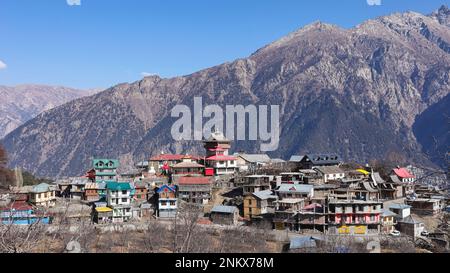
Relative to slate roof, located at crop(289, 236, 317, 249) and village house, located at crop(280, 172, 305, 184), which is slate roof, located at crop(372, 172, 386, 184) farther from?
slate roof, located at crop(289, 236, 317, 249)

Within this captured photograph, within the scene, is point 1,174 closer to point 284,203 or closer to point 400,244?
point 284,203

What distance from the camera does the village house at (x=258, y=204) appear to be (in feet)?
145

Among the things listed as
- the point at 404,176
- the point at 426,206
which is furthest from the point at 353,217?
the point at 404,176

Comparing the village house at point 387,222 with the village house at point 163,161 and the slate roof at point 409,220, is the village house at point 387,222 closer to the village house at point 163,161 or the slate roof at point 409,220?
the slate roof at point 409,220

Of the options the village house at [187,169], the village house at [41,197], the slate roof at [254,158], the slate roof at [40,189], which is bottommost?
the village house at [41,197]

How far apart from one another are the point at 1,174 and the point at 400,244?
43955 millimetres

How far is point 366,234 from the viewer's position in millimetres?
39375

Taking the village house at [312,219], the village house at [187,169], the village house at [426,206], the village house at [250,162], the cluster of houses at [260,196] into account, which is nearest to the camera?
the village house at [312,219]

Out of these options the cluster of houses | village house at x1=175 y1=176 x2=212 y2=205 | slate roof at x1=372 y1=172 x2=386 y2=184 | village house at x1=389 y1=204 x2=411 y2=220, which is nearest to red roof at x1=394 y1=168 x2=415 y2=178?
the cluster of houses

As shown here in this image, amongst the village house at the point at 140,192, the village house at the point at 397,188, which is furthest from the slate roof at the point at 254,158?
the village house at the point at 397,188

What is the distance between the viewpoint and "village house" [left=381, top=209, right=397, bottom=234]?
4084cm

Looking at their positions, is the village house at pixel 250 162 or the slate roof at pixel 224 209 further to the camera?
the village house at pixel 250 162

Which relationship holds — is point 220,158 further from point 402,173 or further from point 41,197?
point 402,173

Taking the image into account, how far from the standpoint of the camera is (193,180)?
5009cm
